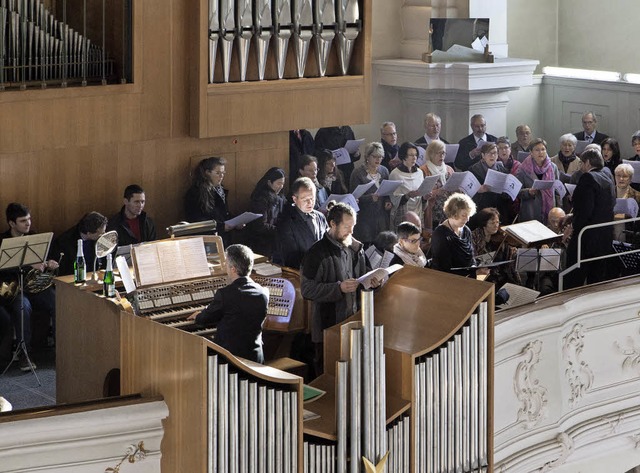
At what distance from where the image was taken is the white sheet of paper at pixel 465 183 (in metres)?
12.0

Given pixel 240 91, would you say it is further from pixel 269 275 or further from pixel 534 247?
pixel 534 247

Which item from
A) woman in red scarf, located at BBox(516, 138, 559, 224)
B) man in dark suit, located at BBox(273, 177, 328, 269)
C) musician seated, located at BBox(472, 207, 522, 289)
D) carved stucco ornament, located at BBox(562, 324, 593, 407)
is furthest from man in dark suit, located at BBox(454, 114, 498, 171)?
carved stucco ornament, located at BBox(562, 324, 593, 407)

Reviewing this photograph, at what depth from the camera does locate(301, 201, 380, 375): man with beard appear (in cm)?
870

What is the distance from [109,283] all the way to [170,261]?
550 mm

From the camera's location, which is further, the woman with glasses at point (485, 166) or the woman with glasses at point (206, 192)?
the woman with glasses at point (485, 166)

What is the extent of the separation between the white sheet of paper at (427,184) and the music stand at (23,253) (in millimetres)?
3941

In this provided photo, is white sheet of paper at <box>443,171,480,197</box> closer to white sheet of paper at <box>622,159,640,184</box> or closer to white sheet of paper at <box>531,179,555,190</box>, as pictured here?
white sheet of paper at <box>531,179,555,190</box>

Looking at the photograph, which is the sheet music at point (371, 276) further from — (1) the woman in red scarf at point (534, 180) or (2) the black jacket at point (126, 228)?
(1) the woman in red scarf at point (534, 180)

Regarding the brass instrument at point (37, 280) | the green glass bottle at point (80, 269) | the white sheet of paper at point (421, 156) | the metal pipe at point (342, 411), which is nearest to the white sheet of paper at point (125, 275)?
the green glass bottle at point (80, 269)

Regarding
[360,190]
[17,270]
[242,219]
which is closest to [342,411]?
[17,270]

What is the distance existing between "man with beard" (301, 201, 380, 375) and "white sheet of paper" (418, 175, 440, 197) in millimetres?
3127

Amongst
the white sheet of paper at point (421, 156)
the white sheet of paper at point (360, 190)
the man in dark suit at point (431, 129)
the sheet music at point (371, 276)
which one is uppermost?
the man in dark suit at point (431, 129)

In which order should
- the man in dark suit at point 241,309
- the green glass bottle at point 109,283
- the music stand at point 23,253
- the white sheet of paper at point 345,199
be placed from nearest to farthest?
the man in dark suit at point 241,309 < the green glass bottle at point 109,283 < the music stand at point 23,253 < the white sheet of paper at point 345,199

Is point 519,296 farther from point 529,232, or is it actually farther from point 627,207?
point 627,207
